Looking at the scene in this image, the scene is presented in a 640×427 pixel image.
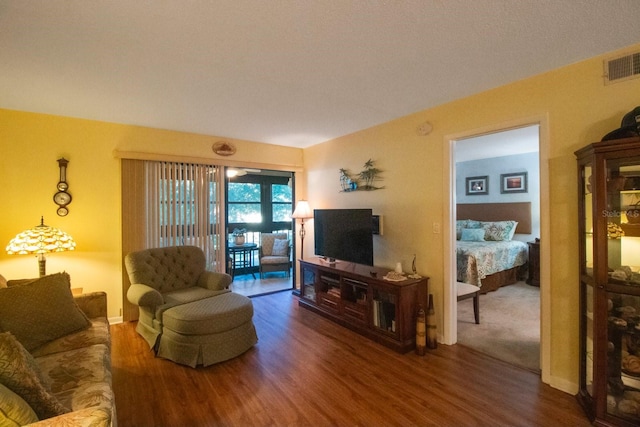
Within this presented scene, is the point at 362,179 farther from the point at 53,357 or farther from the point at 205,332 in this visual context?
the point at 53,357

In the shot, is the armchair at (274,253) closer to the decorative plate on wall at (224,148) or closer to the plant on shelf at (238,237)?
the plant on shelf at (238,237)

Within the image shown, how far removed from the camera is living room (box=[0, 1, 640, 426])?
2219 millimetres

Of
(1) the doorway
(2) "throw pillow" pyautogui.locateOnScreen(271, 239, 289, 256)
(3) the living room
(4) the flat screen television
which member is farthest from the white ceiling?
(2) "throw pillow" pyautogui.locateOnScreen(271, 239, 289, 256)

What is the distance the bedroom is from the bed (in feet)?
0.05

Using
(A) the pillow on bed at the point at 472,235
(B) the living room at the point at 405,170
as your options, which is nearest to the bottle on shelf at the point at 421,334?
(B) the living room at the point at 405,170

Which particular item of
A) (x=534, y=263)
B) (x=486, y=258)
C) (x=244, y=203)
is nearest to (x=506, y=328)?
(x=486, y=258)

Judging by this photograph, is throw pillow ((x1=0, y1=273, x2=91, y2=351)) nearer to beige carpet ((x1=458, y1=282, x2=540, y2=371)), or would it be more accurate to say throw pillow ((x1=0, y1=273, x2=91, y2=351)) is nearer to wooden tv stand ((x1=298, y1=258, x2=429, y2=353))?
wooden tv stand ((x1=298, y1=258, x2=429, y2=353))

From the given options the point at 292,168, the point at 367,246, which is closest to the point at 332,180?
the point at 292,168

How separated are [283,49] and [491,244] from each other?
482 centimetres

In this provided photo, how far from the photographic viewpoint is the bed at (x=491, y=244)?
14.8 ft

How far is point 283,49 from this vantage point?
1.99m

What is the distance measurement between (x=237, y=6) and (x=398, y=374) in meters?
2.82

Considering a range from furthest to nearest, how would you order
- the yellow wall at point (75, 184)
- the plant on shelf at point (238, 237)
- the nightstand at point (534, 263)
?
the plant on shelf at point (238, 237), the nightstand at point (534, 263), the yellow wall at point (75, 184)

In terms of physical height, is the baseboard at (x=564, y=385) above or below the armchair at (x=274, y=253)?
below
